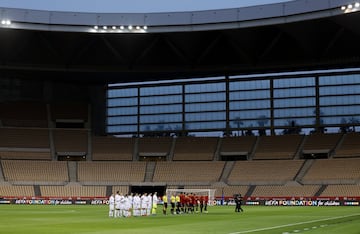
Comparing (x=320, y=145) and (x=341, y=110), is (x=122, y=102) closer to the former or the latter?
(x=320, y=145)

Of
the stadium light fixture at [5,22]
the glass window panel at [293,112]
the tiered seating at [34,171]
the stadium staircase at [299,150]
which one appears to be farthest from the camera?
the glass window panel at [293,112]

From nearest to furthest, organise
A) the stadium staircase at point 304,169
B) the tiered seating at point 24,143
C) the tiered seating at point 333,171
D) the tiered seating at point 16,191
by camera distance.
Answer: the tiered seating at point 333,171 < the tiered seating at point 16,191 < the stadium staircase at point 304,169 < the tiered seating at point 24,143

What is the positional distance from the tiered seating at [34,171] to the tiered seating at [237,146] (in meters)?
22.7

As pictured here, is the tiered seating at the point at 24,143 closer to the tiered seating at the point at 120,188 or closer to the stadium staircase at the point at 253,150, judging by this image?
the tiered seating at the point at 120,188

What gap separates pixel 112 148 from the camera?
8619cm

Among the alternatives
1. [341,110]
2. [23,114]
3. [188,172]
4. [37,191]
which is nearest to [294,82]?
[341,110]

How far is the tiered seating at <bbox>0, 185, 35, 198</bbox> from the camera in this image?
242 ft

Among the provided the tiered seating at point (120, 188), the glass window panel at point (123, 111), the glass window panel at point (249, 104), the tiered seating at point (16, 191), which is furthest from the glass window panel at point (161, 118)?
the tiered seating at point (16, 191)

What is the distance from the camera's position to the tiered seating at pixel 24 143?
81938mm

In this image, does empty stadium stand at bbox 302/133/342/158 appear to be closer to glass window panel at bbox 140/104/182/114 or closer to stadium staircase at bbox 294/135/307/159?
stadium staircase at bbox 294/135/307/159

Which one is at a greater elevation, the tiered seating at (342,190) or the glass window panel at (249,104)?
the glass window panel at (249,104)

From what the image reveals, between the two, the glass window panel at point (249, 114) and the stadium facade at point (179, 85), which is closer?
the stadium facade at point (179, 85)

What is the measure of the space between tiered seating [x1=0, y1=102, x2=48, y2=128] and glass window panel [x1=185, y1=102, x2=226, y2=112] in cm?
2148

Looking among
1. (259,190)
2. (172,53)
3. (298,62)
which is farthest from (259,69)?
(259,190)
